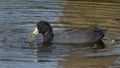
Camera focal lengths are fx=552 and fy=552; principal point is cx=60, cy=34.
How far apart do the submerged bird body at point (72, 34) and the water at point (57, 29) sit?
26cm

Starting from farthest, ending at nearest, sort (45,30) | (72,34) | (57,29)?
(57,29) → (45,30) → (72,34)

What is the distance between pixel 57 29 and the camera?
587 inches

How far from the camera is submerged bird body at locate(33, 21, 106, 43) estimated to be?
13727 millimetres

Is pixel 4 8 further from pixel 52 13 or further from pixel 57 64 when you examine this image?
pixel 57 64

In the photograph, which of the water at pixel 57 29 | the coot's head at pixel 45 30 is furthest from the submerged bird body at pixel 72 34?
the water at pixel 57 29

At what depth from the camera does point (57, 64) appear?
37.7 ft

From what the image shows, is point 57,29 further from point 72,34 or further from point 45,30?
point 72,34

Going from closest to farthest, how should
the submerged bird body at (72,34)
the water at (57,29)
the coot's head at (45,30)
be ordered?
the water at (57,29), the submerged bird body at (72,34), the coot's head at (45,30)

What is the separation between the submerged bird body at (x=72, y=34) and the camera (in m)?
13.7

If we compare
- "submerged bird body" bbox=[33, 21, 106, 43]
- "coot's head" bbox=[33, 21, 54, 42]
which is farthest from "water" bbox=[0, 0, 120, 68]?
"coot's head" bbox=[33, 21, 54, 42]

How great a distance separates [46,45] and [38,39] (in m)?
0.92

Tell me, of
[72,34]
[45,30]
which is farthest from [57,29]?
[72,34]

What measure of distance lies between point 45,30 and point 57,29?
2.68ft

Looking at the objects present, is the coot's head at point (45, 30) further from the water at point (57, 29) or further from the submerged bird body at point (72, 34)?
the water at point (57, 29)
